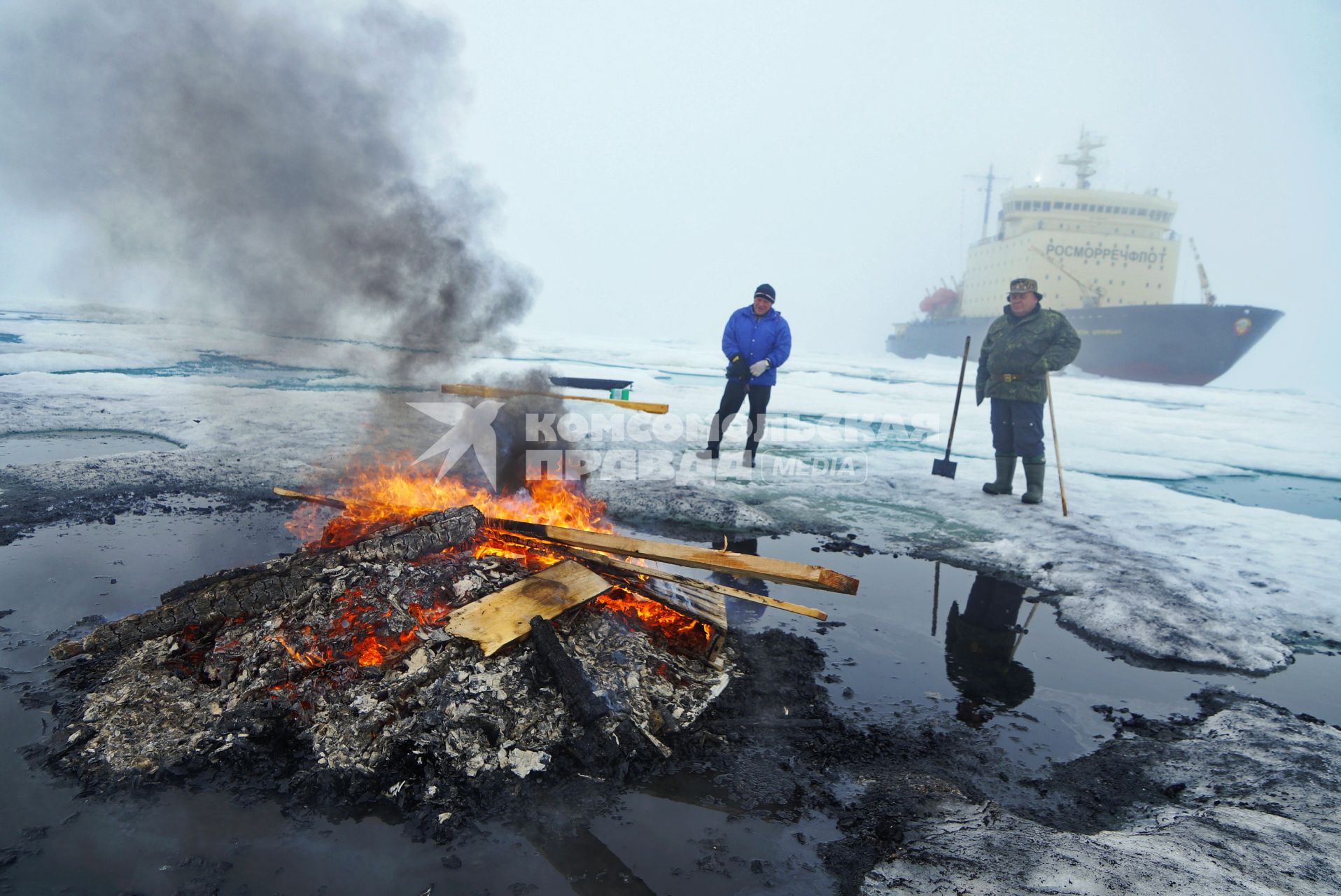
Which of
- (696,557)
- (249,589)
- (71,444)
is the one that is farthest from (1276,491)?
(71,444)

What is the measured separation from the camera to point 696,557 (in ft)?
13.3

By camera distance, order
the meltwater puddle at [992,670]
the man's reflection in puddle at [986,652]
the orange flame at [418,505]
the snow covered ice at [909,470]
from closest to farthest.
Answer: the meltwater puddle at [992,670] < the man's reflection in puddle at [986,652] < the orange flame at [418,505] < the snow covered ice at [909,470]

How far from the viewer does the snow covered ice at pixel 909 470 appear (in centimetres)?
506

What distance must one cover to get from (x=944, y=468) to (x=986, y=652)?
5.12 metres

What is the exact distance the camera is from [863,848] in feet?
8.05

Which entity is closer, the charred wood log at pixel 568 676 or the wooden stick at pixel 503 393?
the charred wood log at pixel 568 676

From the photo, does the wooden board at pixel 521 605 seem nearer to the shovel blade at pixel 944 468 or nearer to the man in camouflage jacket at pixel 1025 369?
the man in camouflage jacket at pixel 1025 369

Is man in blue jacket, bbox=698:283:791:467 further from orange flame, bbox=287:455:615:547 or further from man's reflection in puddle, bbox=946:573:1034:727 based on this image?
man's reflection in puddle, bbox=946:573:1034:727

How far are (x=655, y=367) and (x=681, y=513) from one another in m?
23.7

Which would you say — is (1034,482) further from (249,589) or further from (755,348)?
(249,589)

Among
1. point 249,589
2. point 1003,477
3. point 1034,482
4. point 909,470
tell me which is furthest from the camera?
point 909,470

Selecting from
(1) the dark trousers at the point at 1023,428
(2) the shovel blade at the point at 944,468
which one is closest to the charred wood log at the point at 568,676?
(1) the dark trousers at the point at 1023,428

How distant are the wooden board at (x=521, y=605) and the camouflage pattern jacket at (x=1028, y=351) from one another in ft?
19.0

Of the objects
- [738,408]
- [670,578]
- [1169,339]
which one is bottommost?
[670,578]
